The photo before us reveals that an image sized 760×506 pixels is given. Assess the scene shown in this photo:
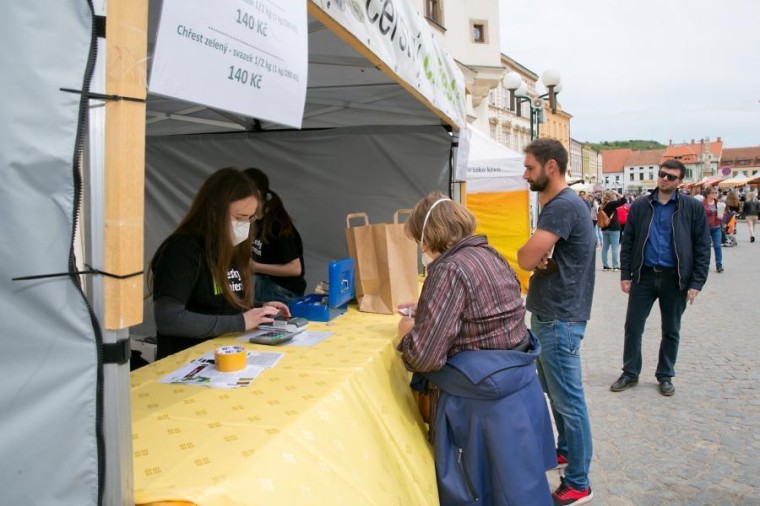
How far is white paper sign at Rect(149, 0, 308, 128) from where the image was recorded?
1042 millimetres

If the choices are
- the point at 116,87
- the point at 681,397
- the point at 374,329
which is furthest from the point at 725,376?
the point at 116,87

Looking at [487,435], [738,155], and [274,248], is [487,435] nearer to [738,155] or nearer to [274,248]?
[274,248]

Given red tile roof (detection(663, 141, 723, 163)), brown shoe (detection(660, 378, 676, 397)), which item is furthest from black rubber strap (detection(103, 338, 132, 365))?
red tile roof (detection(663, 141, 723, 163))

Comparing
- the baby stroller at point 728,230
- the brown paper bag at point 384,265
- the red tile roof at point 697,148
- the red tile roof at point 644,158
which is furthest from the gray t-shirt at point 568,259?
the red tile roof at point 644,158

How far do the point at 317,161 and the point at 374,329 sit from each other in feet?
9.82

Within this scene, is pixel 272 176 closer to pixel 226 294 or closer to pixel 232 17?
pixel 226 294

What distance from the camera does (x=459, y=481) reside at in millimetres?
1962

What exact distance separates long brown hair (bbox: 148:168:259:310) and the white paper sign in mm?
961

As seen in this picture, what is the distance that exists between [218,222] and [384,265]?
110 centimetres

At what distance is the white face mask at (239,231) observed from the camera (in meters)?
2.37

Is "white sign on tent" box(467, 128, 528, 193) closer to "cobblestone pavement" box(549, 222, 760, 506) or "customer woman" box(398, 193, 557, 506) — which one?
"cobblestone pavement" box(549, 222, 760, 506)

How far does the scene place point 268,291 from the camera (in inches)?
140

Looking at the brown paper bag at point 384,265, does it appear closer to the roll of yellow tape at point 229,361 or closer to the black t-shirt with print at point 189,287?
the black t-shirt with print at point 189,287

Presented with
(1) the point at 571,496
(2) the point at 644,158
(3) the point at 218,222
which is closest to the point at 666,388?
(1) the point at 571,496
